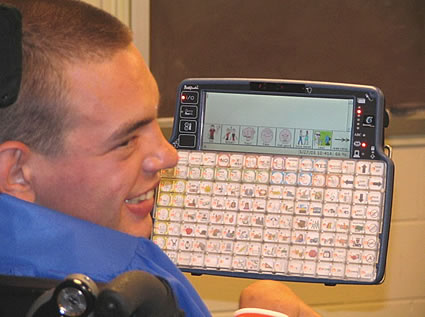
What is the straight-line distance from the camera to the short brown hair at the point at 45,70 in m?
0.72

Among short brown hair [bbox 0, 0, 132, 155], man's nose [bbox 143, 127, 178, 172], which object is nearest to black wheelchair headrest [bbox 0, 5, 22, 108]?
short brown hair [bbox 0, 0, 132, 155]

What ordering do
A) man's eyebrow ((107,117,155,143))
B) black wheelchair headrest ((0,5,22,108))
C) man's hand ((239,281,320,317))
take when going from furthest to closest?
man's hand ((239,281,320,317))
man's eyebrow ((107,117,155,143))
black wheelchair headrest ((0,5,22,108))

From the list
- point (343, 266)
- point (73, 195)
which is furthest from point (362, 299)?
point (73, 195)

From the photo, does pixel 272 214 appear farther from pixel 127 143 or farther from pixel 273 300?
pixel 127 143

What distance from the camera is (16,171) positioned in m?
0.74

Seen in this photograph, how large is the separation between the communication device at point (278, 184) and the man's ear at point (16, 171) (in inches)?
12.0

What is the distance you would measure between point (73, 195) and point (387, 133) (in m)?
1.13

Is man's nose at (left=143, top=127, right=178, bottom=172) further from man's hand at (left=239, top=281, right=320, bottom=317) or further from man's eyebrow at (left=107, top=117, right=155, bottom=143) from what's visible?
man's hand at (left=239, top=281, right=320, bottom=317)

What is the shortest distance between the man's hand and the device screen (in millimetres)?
177

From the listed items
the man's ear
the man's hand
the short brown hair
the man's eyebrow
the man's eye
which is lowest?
the man's hand

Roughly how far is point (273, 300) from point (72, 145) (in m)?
0.34

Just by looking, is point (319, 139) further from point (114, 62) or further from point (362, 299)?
point (362, 299)

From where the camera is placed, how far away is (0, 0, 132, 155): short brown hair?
0.72 m

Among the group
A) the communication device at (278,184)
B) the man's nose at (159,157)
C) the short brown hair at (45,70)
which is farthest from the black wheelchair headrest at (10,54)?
the communication device at (278,184)
